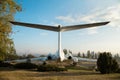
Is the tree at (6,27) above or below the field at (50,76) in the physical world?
above

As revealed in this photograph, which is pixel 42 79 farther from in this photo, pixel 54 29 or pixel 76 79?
pixel 54 29

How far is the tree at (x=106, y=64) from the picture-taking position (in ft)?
65.1

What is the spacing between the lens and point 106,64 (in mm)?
19891

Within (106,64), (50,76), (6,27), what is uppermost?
(6,27)

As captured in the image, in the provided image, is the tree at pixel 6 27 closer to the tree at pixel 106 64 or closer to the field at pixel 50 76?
the field at pixel 50 76

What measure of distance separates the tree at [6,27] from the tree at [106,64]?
9.66 meters

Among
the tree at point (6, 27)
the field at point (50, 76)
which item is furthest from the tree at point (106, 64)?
the tree at point (6, 27)

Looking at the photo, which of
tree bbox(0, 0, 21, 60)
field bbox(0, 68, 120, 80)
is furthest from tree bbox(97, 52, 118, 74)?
tree bbox(0, 0, 21, 60)

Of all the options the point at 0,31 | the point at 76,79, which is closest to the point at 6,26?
the point at 0,31

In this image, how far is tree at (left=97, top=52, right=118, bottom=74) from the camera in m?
19.8

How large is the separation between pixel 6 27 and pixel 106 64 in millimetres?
11200

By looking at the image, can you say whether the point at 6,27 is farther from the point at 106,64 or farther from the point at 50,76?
the point at 106,64

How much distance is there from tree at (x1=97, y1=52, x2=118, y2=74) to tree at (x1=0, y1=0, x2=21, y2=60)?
9.66m

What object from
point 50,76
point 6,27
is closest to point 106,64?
point 50,76
